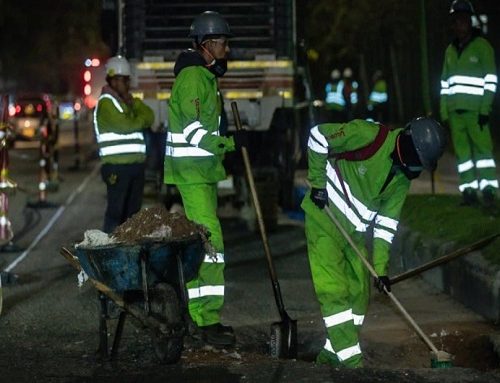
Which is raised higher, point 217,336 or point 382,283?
point 382,283

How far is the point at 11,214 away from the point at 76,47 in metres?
45.4

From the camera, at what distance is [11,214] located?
57.1 ft

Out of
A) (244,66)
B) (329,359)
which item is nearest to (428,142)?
(329,359)

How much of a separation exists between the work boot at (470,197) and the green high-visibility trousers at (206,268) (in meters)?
4.87

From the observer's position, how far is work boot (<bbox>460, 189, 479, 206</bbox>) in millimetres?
12812

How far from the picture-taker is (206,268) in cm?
847

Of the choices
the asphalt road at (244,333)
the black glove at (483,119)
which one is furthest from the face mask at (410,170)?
the black glove at (483,119)

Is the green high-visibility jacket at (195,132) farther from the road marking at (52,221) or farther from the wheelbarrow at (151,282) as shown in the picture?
the road marking at (52,221)

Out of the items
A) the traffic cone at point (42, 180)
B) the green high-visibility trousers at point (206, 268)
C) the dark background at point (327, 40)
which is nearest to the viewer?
the green high-visibility trousers at point (206, 268)

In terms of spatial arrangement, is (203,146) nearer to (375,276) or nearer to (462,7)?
(375,276)

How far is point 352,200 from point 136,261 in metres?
1.42

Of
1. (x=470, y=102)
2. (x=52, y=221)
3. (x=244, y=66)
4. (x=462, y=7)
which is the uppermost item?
(x=462, y=7)

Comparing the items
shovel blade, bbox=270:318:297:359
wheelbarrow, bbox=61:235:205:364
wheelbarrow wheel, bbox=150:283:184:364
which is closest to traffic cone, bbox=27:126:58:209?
shovel blade, bbox=270:318:297:359

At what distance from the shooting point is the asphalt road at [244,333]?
289 inches
